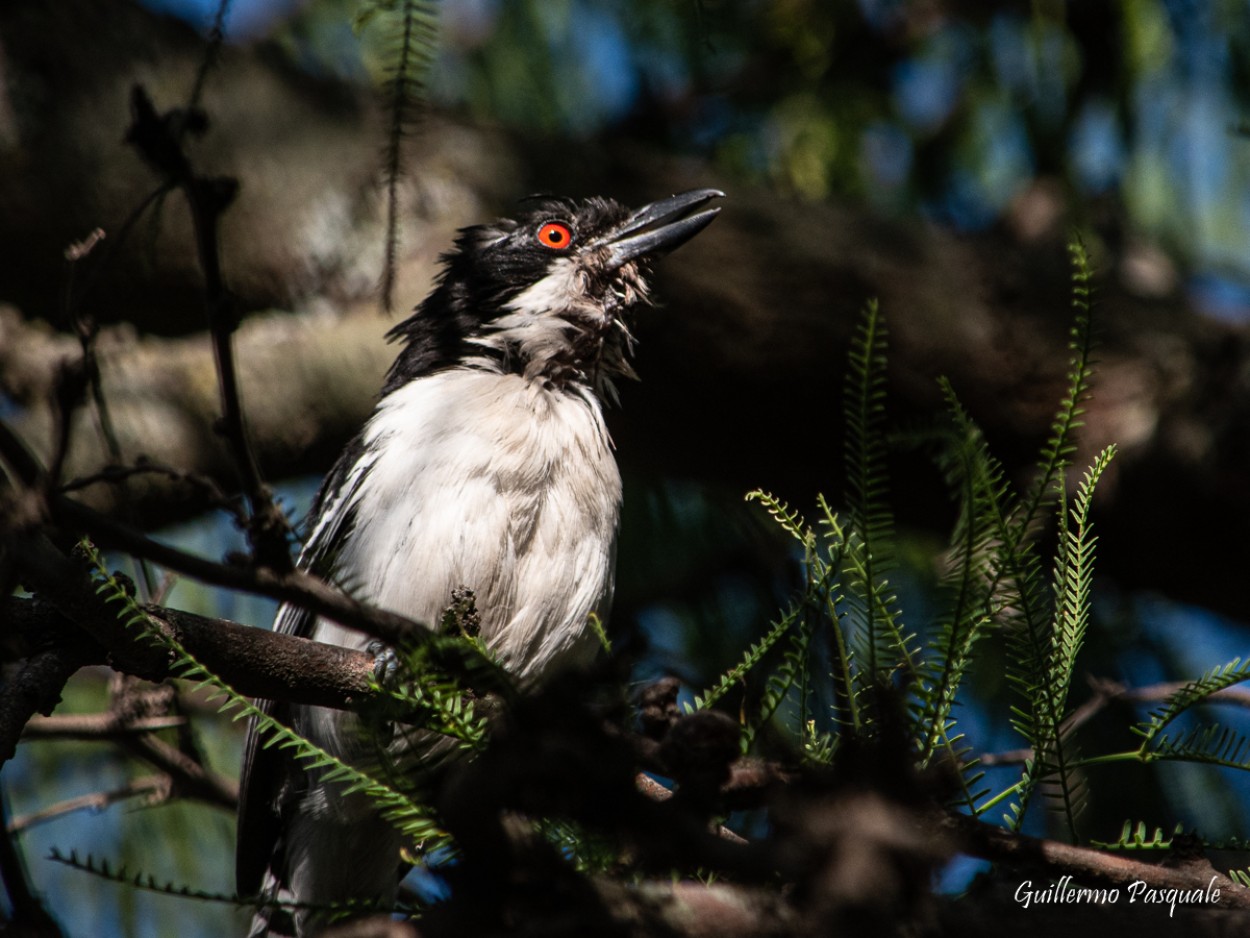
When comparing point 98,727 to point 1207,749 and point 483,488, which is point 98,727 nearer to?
point 483,488

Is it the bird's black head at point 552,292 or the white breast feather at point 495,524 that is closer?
the white breast feather at point 495,524

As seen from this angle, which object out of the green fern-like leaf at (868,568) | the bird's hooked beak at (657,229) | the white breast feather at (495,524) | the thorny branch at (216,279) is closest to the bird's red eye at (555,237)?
the bird's hooked beak at (657,229)

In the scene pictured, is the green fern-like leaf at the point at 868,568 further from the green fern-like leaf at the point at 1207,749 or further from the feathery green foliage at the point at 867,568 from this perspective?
the green fern-like leaf at the point at 1207,749

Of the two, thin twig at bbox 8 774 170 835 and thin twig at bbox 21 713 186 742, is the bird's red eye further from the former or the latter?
thin twig at bbox 8 774 170 835

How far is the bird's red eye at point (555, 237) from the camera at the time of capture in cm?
519

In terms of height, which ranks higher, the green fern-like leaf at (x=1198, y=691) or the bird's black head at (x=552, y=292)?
the bird's black head at (x=552, y=292)

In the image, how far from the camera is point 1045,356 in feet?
20.5

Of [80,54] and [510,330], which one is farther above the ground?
[80,54]

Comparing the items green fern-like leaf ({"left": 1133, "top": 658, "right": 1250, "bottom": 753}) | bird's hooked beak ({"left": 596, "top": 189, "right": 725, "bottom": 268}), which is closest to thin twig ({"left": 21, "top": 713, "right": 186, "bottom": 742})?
bird's hooked beak ({"left": 596, "top": 189, "right": 725, "bottom": 268})

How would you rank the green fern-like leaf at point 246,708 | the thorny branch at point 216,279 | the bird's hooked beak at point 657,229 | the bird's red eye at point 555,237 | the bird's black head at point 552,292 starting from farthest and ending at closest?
1. the bird's red eye at point 555,237
2. the bird's hooked beak at point 657,229
3. the bird's black head at point 552,292
4. the green fern-like leaf at point 246,708
5. the thorny branch at point 216,279

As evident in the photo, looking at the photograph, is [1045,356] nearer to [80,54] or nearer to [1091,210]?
[1091,210]

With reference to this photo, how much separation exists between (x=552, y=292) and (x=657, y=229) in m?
0.52

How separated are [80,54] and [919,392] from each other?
14.5ft

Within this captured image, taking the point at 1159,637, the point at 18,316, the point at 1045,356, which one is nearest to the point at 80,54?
the point at 18,316
